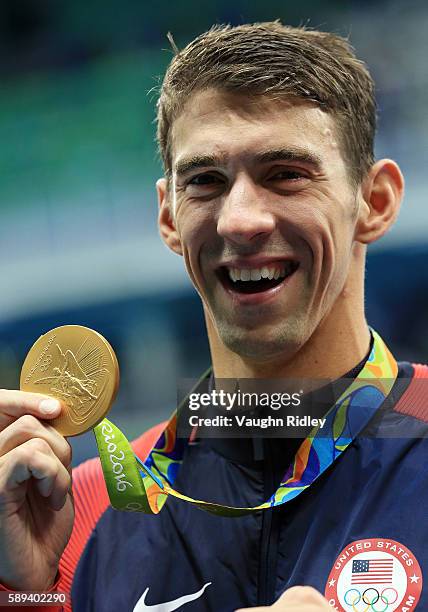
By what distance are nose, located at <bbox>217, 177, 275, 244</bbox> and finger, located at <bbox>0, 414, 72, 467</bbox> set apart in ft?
1.76

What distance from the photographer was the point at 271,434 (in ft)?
6.49

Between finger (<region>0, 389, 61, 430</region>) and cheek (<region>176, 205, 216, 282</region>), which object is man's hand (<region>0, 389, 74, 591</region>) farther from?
cheek (<region>176, 205, 216, 282</region>)

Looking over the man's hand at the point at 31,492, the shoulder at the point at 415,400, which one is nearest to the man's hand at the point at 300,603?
the man's hand at the point at 31,492

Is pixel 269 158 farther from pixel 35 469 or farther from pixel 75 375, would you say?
pixel 35 469

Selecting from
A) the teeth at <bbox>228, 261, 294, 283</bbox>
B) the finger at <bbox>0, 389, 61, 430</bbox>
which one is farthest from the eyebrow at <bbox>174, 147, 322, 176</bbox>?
the finger at <bbox>0, 389, 61, 430</bbox>

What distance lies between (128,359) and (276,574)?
14.7 ft

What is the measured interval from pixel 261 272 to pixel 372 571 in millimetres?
641

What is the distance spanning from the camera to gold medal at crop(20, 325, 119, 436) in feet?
5.62

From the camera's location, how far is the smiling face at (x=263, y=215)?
1.89 metres

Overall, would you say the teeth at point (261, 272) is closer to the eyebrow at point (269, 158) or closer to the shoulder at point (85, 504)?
the eyebrow at point (269, 158)

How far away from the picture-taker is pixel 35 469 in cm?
165

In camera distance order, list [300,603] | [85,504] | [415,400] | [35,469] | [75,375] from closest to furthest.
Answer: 1. [300,603]
2. [35,469]
3. [75,375]
4. [415,400]
5. [85,504]

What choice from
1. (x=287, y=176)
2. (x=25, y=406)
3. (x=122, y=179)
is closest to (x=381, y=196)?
(x=287, y=176)

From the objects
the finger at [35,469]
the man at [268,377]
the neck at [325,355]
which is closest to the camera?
the finger at [35,469]
